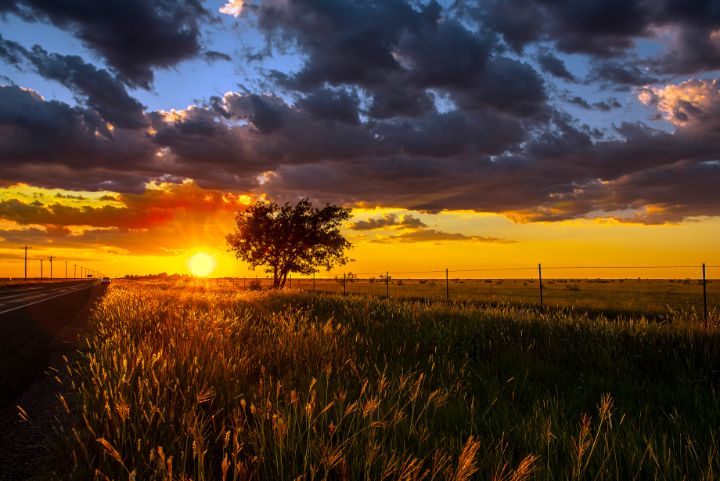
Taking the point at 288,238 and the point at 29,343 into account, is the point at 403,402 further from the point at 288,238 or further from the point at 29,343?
the point at 288,238

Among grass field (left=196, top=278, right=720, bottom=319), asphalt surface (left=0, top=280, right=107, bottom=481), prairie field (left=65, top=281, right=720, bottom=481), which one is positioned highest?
prairie field (left=65, top=281, right=720, bottom=481)

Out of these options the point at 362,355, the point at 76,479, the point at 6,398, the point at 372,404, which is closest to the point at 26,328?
the point at 6,398

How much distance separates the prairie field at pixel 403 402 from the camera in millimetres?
3006

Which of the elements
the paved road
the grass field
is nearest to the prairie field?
the paved road

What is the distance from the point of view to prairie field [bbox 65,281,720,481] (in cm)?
301

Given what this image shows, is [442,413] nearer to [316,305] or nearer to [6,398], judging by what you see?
[6,398]

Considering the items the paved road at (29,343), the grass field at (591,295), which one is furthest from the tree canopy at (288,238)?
the paved road at (29,343)

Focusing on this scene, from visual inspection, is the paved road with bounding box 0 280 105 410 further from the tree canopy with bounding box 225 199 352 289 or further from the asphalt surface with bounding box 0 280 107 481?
the tree canopy with bounding box 225 199 352 289

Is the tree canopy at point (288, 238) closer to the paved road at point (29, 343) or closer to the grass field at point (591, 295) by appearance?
the grass field at point (591, 295)

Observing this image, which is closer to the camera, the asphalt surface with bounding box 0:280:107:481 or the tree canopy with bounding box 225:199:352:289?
the asphalt surface with bounding box 0:280:107:481

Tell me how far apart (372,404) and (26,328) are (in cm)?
1593

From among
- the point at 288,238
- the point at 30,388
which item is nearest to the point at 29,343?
the point at 30,388

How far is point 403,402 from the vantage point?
14.6 feet

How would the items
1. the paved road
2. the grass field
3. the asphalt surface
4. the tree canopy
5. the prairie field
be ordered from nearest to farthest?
the prairie field < the asphalt surface < the paved road < the grass field < the tree canopy
